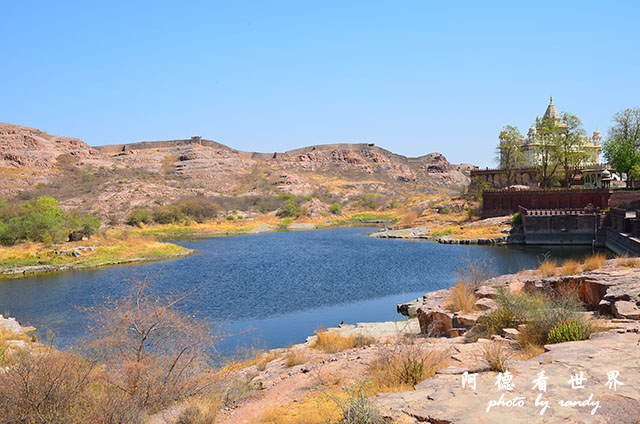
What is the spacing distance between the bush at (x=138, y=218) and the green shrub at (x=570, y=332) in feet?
193

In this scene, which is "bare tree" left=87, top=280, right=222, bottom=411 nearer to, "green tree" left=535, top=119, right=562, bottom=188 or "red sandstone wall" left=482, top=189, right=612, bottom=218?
"red sandstone wall" left=482, top=189, right=612, bottom=218

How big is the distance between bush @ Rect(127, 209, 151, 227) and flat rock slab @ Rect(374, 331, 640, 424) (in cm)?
5972

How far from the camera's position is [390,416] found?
17.8 ft

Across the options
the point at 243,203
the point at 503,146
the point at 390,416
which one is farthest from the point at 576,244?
the point at 243,203

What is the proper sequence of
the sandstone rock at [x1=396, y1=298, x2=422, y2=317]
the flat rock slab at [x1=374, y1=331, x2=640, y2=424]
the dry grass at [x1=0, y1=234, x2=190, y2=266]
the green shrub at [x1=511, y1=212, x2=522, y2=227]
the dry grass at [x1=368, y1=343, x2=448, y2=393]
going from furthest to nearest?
the green shrub at [x1=511, y1=212, x2=522, y2=227] → the dry grass at [x1=0, y1=234, x2=190, y2=266] → the sandstone rock at [x1=396, y1=298, x2=422, y2=317] → the dry grass at [x1=368, y1=343, x2=448, y2=393] → the flat rock slab at [x1=374, y1=331, x2=640, y2=424]

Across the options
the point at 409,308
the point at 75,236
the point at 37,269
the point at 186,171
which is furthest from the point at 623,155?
the point at 186,171

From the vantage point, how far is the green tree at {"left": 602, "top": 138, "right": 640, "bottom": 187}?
50.1 m

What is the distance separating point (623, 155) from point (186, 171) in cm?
8027

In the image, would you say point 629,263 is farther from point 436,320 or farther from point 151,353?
point 151,353

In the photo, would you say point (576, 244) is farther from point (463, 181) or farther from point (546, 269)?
point (463, 181)

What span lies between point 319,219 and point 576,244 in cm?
4072

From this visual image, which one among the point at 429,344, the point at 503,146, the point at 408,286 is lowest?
the point at 408,286

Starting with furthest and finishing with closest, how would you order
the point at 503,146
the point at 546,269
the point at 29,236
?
the point at 503,146, the point at 29,236, the point at 546,269

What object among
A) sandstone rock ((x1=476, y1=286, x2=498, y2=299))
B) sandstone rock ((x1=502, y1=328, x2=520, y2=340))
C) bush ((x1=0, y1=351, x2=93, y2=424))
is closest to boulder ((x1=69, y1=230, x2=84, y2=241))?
sandstone rock ((x1=476, y1=286, x2=498, y2=299))
